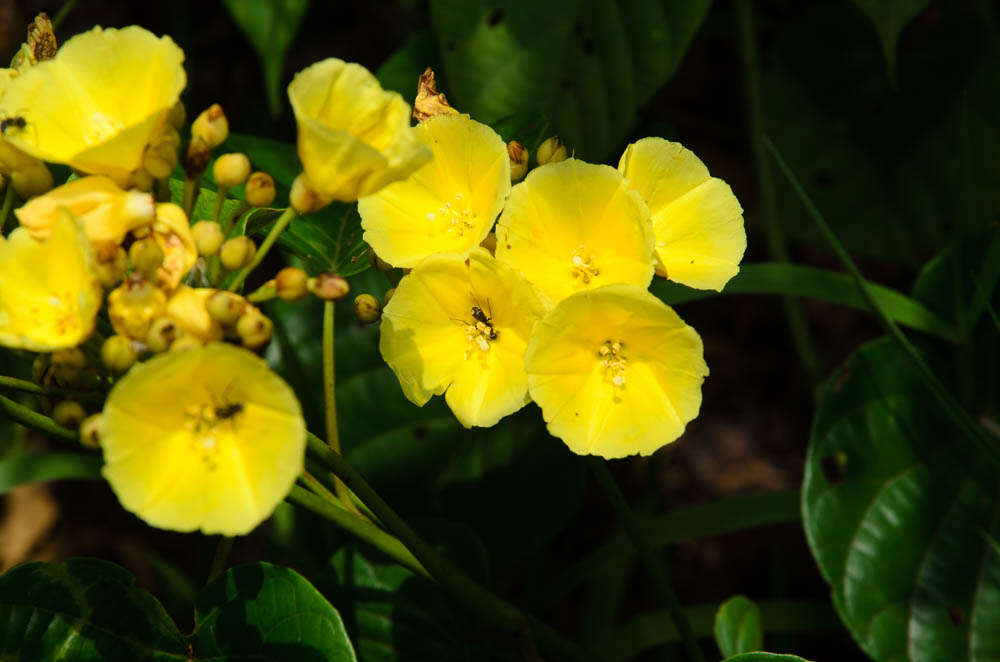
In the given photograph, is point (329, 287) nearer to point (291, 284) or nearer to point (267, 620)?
point (291, 284)

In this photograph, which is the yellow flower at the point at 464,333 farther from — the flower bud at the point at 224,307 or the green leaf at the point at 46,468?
the green leaf at the point at 46,468

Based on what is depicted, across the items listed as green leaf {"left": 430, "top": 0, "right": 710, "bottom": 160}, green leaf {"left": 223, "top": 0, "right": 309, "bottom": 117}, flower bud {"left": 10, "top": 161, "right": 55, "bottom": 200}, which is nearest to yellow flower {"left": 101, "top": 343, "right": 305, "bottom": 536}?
flower bud {"left": 10, "top": 161, "right": 55, "bottom": 200}

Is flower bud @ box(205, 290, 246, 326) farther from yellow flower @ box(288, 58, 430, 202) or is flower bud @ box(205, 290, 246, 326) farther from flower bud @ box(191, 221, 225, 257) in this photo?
yellow flower @ box(288, 58, 430, 202)

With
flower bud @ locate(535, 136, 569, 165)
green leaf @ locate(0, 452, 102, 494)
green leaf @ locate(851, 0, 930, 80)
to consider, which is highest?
green leaf @ locate(851, 0, 930, 80)

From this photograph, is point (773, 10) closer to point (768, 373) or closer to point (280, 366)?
point (768, 373)

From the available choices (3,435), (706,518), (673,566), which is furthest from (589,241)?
(3,435)

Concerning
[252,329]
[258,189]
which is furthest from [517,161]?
[252,329]

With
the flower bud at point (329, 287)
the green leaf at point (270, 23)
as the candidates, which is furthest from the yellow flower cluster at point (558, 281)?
the green leaf at point (270, 23)
